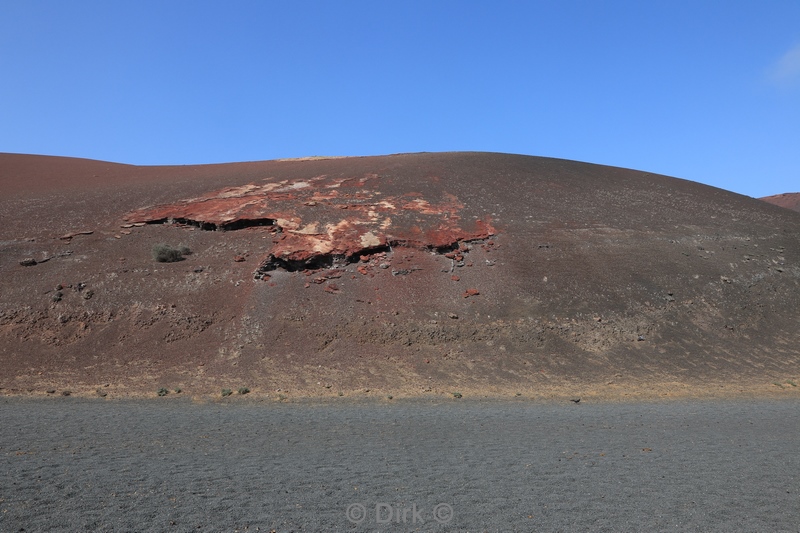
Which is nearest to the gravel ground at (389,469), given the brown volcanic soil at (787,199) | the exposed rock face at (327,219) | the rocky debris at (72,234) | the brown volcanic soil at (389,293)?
the brown volcanic soil at (389,293)

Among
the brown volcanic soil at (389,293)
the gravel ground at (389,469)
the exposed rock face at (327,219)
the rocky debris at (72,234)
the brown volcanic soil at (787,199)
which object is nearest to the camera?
the gravel ground at (389,469)

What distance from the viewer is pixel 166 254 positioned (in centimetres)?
2177

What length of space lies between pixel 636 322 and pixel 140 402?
16.2 m

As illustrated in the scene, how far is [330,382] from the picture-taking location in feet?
52.9

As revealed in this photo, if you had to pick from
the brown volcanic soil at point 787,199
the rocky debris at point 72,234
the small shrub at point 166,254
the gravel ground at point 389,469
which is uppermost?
the brown volcanic soil at point 787,199

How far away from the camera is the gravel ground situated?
20.4 feet

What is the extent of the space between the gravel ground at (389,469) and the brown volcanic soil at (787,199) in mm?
97127

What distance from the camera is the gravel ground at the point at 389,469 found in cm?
623

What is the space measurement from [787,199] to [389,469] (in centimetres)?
11142

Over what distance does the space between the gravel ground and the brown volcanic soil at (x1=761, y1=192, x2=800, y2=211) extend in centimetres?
9713

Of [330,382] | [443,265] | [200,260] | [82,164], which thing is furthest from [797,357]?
[82,164]

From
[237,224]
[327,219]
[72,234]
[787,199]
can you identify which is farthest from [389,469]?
[787,199]

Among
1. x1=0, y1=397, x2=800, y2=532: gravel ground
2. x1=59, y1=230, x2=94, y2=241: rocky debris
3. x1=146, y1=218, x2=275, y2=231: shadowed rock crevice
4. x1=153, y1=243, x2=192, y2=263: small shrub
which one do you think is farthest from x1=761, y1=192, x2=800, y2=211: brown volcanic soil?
x1=59, y1=230, x2=94, y2=241: rocky debris

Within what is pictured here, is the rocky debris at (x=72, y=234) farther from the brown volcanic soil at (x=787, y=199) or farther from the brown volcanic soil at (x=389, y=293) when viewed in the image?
the brown volcanic soil at (x=787, y=199)
